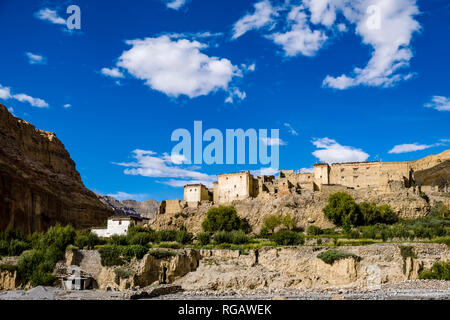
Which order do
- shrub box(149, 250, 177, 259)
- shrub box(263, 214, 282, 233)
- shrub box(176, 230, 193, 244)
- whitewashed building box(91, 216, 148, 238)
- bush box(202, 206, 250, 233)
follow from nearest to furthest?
shrub box(149, 250, 177, 259) → shrub box(176, 230, 193, 244) → shrub box(263, 214, 282, 233) → bush box(202, 206, 250, 233) → whitewashed building box(91, 216, 148, 238)

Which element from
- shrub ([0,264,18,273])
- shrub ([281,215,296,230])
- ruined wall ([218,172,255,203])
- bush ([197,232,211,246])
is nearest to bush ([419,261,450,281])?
bush ([197,232,211,246])

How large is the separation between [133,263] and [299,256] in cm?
1412

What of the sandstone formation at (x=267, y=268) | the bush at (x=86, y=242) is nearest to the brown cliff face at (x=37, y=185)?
the bush at (x=86, y=242)

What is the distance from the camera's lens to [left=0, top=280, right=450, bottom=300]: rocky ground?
2702cm

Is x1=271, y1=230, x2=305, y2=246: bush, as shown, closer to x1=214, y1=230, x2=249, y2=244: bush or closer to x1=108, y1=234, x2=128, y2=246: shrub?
x1=214, y1=230, x2=249, y2=244: bush

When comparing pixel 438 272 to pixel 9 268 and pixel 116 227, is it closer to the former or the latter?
pixel 9 268

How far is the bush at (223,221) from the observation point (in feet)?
185

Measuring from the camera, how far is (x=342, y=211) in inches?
2092

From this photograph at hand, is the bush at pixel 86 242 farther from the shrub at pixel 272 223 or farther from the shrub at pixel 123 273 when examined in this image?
the shrub at pixel 272 223

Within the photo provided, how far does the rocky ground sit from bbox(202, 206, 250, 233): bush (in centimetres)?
2125

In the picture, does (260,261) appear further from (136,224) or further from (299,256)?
(136,224)

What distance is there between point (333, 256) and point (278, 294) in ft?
26.3

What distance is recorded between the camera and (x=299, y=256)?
3903 centimetres
